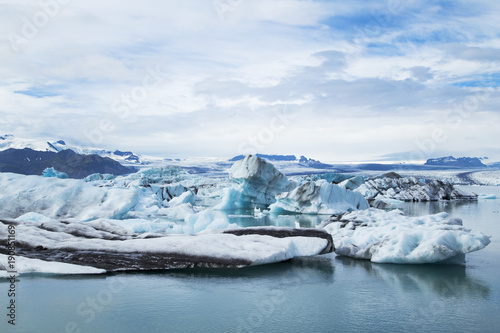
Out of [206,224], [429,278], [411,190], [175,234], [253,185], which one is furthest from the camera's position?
[411,190]

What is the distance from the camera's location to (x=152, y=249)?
22.7ft

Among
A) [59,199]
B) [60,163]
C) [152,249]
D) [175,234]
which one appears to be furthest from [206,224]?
[60,163]

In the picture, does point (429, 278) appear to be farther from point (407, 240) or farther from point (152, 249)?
point (152, 249)

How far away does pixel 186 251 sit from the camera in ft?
22.2

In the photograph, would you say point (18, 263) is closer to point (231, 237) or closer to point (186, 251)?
point (186, 251)

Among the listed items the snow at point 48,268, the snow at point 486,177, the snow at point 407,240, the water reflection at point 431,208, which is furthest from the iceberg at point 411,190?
the snow at point 486,177

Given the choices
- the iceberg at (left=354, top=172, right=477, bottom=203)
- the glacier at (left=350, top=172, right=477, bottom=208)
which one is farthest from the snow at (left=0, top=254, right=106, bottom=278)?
the iceberg at (left=354, top=172, right=477, bottom=203)

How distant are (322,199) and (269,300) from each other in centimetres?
1414

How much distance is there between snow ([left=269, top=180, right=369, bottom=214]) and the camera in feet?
62.4

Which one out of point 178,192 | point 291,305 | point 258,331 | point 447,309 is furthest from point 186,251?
point 178,192

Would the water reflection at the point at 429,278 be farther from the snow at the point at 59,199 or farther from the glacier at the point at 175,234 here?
the snow at the point at 59,199

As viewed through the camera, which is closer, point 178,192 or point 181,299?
point 181,299

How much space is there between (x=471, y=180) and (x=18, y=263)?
57.7m

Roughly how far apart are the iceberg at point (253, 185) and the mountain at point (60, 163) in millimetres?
45482
